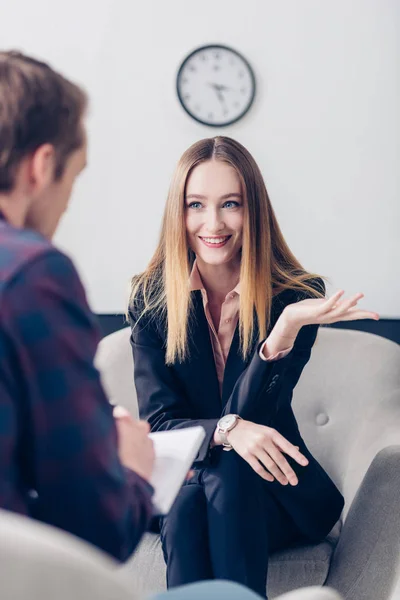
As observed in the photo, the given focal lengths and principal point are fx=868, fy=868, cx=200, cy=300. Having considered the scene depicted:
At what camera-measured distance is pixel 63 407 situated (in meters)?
0.79

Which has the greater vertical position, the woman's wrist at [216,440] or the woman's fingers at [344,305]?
the woman's fingers at [344,305]

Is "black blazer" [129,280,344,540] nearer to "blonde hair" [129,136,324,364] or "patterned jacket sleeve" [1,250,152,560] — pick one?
"blonde hair" [129,136,324,364]

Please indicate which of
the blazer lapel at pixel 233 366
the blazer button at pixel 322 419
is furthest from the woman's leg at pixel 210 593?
the blazer button at pixel 322 419

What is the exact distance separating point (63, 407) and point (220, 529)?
953 mm

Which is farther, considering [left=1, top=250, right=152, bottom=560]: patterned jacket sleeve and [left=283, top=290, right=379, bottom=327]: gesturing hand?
[left=283, top=290, right=379, bottom=327]: gesturing hand

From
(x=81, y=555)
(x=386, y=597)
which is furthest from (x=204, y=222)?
(x=81, y=555)

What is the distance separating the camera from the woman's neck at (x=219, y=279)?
212cm

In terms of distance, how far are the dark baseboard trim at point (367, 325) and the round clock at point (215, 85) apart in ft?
3.18

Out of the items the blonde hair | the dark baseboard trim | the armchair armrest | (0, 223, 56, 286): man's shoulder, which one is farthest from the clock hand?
(0, 223, 56, 286): man's shoulder

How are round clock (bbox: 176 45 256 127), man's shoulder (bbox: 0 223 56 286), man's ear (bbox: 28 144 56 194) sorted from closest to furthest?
man's shoulder (bbox: 0 223 56 286)
man's ear (bbox: 28 144 56 194)
round clock (bbox: 176 45 256 127)

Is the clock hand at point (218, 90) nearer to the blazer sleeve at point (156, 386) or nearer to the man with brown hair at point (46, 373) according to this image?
the blazer sleeve at point (156, 386)

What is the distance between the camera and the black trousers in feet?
5.38

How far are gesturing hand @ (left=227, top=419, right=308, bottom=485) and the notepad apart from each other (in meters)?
0.49

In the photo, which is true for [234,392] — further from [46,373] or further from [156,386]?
[46,373]
